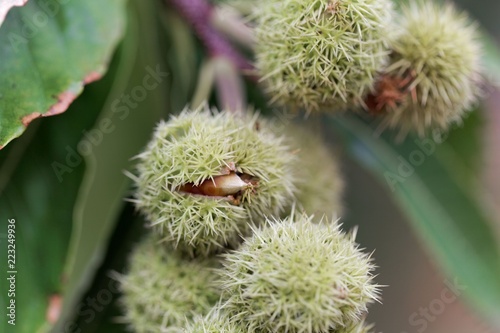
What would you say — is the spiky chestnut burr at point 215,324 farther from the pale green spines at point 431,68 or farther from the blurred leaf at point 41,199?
the pale green spines at point 431,68


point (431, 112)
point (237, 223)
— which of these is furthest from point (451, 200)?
point (237, 223)

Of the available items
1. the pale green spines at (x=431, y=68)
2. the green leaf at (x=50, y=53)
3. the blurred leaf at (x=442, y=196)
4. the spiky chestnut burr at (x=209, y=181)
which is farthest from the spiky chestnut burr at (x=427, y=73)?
the green leaf at (x=50, y=53)

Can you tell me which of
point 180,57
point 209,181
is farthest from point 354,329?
point 180,57

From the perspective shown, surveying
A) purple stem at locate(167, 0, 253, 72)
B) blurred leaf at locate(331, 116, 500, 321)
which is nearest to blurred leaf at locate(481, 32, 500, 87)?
blurred leaf at locate(331, 116, 500, 321)

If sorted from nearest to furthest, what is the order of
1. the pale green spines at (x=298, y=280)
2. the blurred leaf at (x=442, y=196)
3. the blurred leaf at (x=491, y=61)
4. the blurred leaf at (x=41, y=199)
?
the pale green spines at (x=298, y=280)
the blurred leaf at (x=41, y=199)
the blurred leaf at (x=491, y=61)
the blurred leaf at (x=442, y=196)

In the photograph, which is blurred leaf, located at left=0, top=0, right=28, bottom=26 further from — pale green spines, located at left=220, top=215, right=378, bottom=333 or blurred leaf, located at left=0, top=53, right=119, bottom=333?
pale green spines, located at left=220, top=215, right=378, bottom=333

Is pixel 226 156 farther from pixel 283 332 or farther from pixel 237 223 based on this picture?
pixel 283 332
